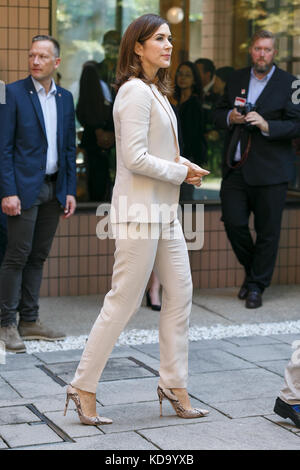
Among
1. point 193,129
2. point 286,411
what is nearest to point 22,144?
point 286,411

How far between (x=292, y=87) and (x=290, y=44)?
4.28 feet

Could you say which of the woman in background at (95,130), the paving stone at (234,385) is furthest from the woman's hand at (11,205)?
the woman in background at (95,130)

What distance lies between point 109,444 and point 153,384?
110 centimetres

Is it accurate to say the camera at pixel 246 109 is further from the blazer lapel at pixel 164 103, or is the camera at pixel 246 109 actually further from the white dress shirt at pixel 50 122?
the blazer lapel at pixel 164 103

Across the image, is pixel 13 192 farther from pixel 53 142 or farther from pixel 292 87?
pixel 292 87

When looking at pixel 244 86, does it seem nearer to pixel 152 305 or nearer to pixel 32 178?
pixel 152 305

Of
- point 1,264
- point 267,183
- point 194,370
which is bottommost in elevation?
point 194,370

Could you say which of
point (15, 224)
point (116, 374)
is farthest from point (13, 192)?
point (116, 374)

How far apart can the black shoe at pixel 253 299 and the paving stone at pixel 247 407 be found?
8.35ft

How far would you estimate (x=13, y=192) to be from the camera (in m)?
6.12

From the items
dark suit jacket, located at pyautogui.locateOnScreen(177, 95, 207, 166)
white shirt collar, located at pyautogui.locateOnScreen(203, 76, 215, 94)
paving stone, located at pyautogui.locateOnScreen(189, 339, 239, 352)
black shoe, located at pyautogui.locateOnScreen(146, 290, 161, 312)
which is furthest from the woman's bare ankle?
white shirt collar, located at pyautogui.locateOnScreen(203, 76, 215, 94)

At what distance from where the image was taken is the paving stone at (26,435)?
435cm

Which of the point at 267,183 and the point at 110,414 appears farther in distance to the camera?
the point at 267,183

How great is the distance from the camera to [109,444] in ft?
14.2
